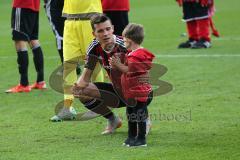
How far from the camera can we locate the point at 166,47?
1416 cm

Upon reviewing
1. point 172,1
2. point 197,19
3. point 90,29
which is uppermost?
point 90,29

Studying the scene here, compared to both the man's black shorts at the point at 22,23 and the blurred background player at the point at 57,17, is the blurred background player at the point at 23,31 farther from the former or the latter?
the blurred background player at the point at 57,17

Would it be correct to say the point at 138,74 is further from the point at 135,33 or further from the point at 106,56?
the point at 106,56

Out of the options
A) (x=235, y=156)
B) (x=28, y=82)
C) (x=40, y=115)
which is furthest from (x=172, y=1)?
(x=235, y=156)

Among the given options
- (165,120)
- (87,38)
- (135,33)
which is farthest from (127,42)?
(165,120)

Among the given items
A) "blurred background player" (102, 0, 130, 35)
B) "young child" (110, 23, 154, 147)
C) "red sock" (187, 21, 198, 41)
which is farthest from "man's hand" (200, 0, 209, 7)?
"young child" (110, 23, 154, 147)

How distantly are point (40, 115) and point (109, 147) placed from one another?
6.08 ft

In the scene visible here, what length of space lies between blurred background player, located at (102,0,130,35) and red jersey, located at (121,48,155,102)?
3321 millimetres

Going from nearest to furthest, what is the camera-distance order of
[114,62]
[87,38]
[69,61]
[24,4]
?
[114,62] < [87,38] < [69,61] < [24,4]

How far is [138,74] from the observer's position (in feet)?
21.4

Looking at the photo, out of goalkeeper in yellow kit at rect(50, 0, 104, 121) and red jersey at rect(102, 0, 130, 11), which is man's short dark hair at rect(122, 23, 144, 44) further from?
red jersey at rect(102, 0, 130, 11)

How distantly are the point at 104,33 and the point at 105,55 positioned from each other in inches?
10.2

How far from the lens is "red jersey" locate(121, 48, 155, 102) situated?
21.2 feet

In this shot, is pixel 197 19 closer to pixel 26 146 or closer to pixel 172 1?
pixel 26 146
